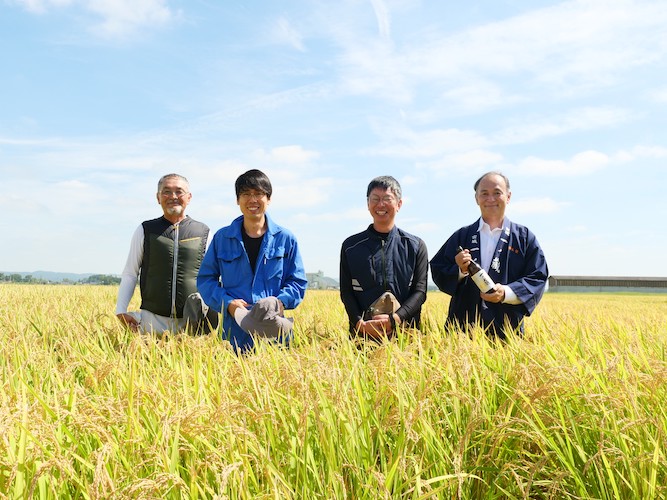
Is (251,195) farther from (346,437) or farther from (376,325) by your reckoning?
(346,437)

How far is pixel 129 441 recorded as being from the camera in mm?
1981

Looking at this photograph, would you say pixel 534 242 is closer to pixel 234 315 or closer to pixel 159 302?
pixel 234 315

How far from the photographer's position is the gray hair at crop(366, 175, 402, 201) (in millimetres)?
4250

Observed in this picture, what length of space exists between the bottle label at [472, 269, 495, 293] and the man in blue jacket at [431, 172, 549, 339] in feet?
0.67

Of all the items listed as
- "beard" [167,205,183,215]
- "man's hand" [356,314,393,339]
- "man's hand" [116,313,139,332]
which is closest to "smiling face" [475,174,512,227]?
"man's hand" [356,314,393,339]

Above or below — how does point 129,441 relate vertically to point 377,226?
below

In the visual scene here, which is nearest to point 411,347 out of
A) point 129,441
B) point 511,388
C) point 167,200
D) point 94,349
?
point 511,388

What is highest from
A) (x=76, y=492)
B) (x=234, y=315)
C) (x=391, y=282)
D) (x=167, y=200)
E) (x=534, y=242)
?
(x=167, y=200)

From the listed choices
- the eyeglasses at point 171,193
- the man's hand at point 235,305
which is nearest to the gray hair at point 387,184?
the man's hand at point 235,305

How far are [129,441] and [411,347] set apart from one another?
1909mm

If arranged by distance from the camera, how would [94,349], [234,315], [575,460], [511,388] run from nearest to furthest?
1. [575,460]
2. [511,388]
3. [94,349]
4. [234,315]

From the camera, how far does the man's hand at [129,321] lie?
480 cm

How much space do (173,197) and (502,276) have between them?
120 inches

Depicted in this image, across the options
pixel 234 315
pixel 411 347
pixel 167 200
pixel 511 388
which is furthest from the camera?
pixel 167 200
